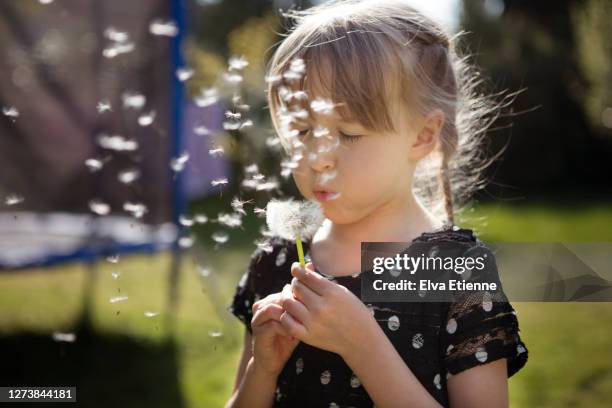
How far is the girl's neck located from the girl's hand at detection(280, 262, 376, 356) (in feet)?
1.07

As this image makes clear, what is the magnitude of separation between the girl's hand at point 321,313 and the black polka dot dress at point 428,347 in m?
0.20

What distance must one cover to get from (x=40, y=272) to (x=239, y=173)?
4.03 metres

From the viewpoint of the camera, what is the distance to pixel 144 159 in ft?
15.5

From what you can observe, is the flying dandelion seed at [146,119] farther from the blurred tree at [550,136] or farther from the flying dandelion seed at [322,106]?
the blurred tree at [550,136]

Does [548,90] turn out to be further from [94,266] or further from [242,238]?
[94,266]

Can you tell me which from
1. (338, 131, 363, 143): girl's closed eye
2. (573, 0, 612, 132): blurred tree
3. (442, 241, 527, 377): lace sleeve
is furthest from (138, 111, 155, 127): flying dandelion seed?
(573, 0, 612, 132): blurred tree

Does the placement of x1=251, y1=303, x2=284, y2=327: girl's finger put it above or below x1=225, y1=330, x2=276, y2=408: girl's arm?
above

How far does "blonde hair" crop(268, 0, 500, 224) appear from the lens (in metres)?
1.57

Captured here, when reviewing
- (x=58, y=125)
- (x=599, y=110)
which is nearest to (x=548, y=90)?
(x=599, y=110)

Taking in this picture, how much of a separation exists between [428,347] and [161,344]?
3082 millimetres

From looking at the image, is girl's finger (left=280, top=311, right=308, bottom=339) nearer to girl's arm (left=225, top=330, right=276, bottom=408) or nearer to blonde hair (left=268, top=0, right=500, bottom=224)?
girl's arm (left=225, top=330, right=276, bottom=408)

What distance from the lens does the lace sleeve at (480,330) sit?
1560 millimetres

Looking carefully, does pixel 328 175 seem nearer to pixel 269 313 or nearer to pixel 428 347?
pixel 269 313

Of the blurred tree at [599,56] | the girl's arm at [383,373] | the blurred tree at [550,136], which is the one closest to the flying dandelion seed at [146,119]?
the girl's arm at [383,373]
